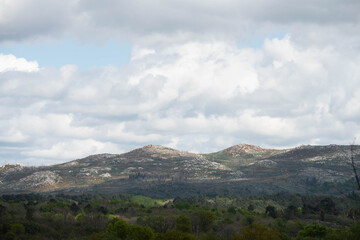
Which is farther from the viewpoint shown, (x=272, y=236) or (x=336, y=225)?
(x=336, y=225)

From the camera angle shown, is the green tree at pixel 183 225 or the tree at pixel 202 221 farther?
the tree at pixel 202 221

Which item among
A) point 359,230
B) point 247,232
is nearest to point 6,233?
point 247,232

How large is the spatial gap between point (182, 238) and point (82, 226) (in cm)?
6546

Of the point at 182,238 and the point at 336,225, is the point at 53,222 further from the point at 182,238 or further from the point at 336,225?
the point at 336,225

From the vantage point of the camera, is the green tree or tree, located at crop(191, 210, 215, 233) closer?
the green tree

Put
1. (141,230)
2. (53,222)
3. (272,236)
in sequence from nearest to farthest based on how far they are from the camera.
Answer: (272,236)
(141,230)
(53,222)

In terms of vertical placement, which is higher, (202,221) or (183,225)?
(183,225)

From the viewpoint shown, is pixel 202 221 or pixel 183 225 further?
pixel 202 221

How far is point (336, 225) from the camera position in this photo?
196 m

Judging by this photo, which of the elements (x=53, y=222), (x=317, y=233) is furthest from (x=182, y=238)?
(x=53, y=222)

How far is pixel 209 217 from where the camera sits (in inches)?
7470

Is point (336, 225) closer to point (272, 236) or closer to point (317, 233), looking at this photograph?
point (317, 233)

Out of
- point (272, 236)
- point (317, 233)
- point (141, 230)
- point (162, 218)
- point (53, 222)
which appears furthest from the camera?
point (162, 218)

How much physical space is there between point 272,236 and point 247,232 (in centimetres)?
661
